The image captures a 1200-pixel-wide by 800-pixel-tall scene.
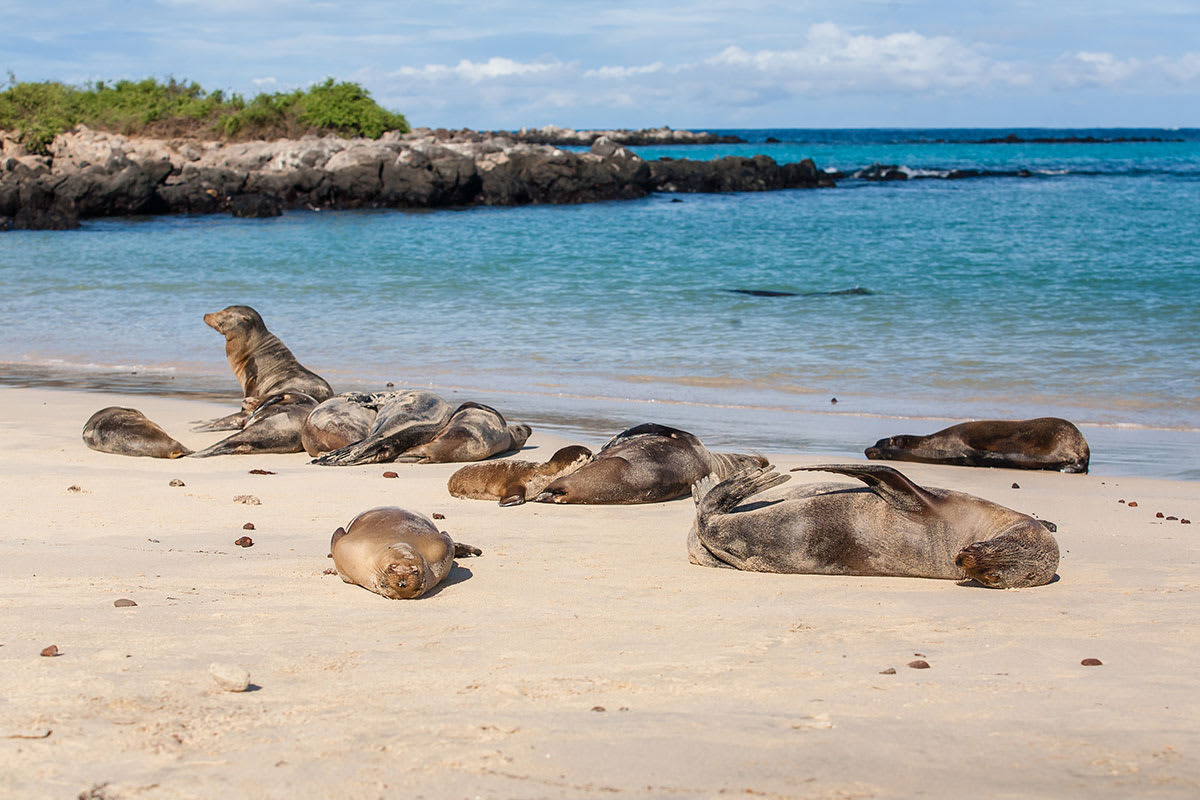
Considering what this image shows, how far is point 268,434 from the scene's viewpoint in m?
7.67

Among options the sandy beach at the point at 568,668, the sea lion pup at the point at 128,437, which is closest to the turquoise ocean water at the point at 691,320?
the sea lion pup at the point at 128,437

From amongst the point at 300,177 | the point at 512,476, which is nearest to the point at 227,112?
the point at 300,177

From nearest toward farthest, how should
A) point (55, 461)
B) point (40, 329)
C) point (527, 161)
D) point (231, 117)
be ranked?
point (55, 461), point (40, 329), point (527, 161), point (231, 117)

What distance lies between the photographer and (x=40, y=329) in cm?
1417

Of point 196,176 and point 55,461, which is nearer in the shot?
point 55,461

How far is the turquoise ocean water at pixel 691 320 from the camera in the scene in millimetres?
9711

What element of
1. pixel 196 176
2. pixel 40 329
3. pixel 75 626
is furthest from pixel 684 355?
pixel 196 176

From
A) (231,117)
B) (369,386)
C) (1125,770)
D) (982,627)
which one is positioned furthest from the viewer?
(231,117)

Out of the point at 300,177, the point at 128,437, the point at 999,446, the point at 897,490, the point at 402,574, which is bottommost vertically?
the point at 999,446

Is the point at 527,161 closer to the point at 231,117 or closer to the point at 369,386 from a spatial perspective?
the point at 231,117

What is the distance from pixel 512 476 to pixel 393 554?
2.07m

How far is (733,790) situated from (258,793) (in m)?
1.05

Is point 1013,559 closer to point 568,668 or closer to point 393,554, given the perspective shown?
point 568,668

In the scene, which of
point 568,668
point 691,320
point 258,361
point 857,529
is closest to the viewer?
point 568,668
